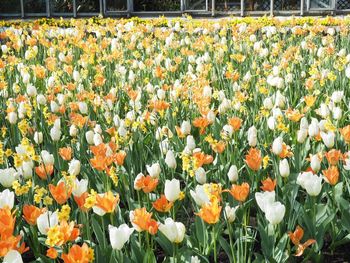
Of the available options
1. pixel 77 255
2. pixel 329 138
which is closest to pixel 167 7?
pixel 329 138

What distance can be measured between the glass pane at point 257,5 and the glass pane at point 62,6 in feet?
14.4

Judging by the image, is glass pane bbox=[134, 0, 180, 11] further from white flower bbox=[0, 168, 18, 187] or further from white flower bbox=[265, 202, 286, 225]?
white flower bbox=[265, 202, 286, 225]

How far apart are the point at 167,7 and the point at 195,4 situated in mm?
673

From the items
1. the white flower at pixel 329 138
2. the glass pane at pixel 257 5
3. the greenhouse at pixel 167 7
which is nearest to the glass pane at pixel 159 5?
A: the greenhouse at pixel 167 7

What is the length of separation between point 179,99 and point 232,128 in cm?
104

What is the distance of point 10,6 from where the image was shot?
14.5 metres

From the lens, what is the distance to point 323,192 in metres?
2.48

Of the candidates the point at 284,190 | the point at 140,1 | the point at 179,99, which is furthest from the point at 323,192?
the point at 140,1

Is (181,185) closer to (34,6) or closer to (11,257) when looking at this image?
(11,257)

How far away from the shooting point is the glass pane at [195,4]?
44.9 feet

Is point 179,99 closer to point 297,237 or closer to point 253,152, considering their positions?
point 253,152

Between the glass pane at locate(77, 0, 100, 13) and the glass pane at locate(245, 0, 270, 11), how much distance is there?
3.72 meters

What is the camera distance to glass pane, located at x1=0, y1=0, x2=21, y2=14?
14.5 m

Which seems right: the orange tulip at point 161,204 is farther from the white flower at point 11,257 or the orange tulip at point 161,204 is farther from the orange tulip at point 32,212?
the white flower at point 11,257
